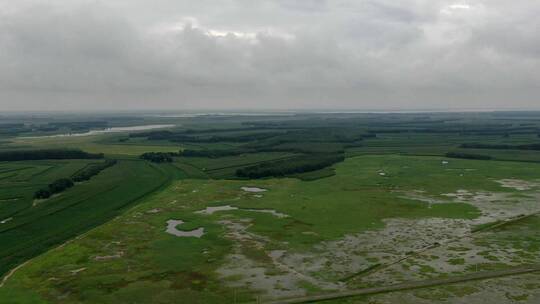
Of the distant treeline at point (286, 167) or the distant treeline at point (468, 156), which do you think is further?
the distant treeline at point (468, 156)

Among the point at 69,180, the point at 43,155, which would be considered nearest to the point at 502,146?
the point at 69,180

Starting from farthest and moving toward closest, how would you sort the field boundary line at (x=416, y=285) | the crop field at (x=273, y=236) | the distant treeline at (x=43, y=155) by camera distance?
1. the distant treeline at (x=43, y=155)
2. the crop field at (x=273, y=236)
3. the field boundary line at (x=416, y=285)

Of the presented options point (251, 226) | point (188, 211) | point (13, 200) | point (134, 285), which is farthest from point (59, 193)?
point (134, 285)

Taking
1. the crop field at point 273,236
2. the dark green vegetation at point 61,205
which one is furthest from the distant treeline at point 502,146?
the dark green vegetation at point 61,205

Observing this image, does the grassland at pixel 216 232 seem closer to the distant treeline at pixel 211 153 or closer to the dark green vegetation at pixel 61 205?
the dark green vegetation at pixel 61 205

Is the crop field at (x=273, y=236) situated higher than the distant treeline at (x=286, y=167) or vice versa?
the distant treeline at (x=286, y=167)

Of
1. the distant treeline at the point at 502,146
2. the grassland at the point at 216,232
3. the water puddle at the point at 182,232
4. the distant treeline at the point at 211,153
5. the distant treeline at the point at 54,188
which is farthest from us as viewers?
the distant treeline at the point at 502,146

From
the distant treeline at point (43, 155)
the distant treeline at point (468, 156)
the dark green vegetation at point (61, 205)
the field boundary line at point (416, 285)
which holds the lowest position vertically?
the field boundary line at point (416, 285)

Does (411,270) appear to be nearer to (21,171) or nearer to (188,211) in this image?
(188,211)
